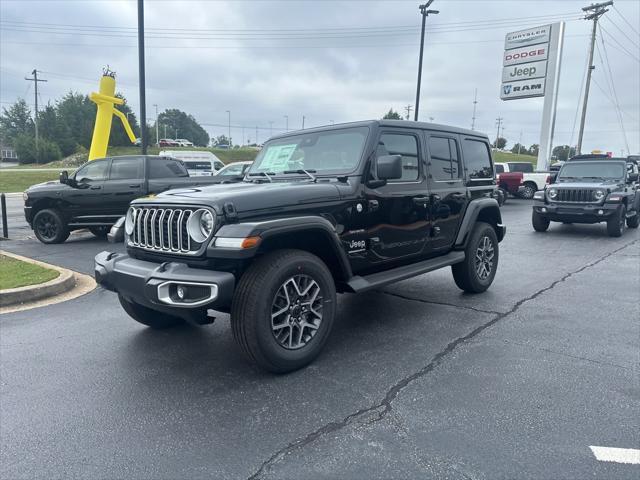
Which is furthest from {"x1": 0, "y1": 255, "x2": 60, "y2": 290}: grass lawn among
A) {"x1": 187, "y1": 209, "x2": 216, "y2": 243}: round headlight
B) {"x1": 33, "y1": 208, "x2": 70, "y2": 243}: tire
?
{"x1": 187, "y1": 209, "x2": 216, "y2": 243}: round headlight

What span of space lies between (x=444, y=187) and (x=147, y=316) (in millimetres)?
3376

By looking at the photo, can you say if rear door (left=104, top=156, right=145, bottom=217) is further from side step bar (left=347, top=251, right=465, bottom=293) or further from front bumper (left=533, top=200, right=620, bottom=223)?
front bumper (left=533, top=200, right=620, bottom=223)

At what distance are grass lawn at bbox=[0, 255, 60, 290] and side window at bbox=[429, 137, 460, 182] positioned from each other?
501 cm

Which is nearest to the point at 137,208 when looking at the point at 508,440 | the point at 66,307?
the point at 66,307

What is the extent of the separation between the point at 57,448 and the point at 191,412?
77 centimetres

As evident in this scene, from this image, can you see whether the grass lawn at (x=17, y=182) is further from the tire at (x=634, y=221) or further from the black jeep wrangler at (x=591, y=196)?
the tire at (x=634, y=221)

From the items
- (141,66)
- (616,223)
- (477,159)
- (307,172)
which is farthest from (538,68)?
(307,172)

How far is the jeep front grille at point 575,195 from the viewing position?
11438 millimetres

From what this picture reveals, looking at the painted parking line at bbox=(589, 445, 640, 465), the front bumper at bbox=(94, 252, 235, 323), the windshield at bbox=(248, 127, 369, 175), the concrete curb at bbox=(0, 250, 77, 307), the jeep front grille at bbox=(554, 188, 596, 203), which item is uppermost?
the windshield at bbox=(248, 127, 369, 175)

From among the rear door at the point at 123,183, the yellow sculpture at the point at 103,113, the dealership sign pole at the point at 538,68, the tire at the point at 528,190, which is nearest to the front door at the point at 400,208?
the rear door at the point at 123,183

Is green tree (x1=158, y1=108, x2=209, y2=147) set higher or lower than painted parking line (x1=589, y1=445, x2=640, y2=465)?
higher

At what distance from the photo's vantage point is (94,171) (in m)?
10.0

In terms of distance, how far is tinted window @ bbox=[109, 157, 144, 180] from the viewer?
396 inches

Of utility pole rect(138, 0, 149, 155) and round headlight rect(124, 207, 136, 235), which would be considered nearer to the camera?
round headlight rect(124, 207, 136, 235)
